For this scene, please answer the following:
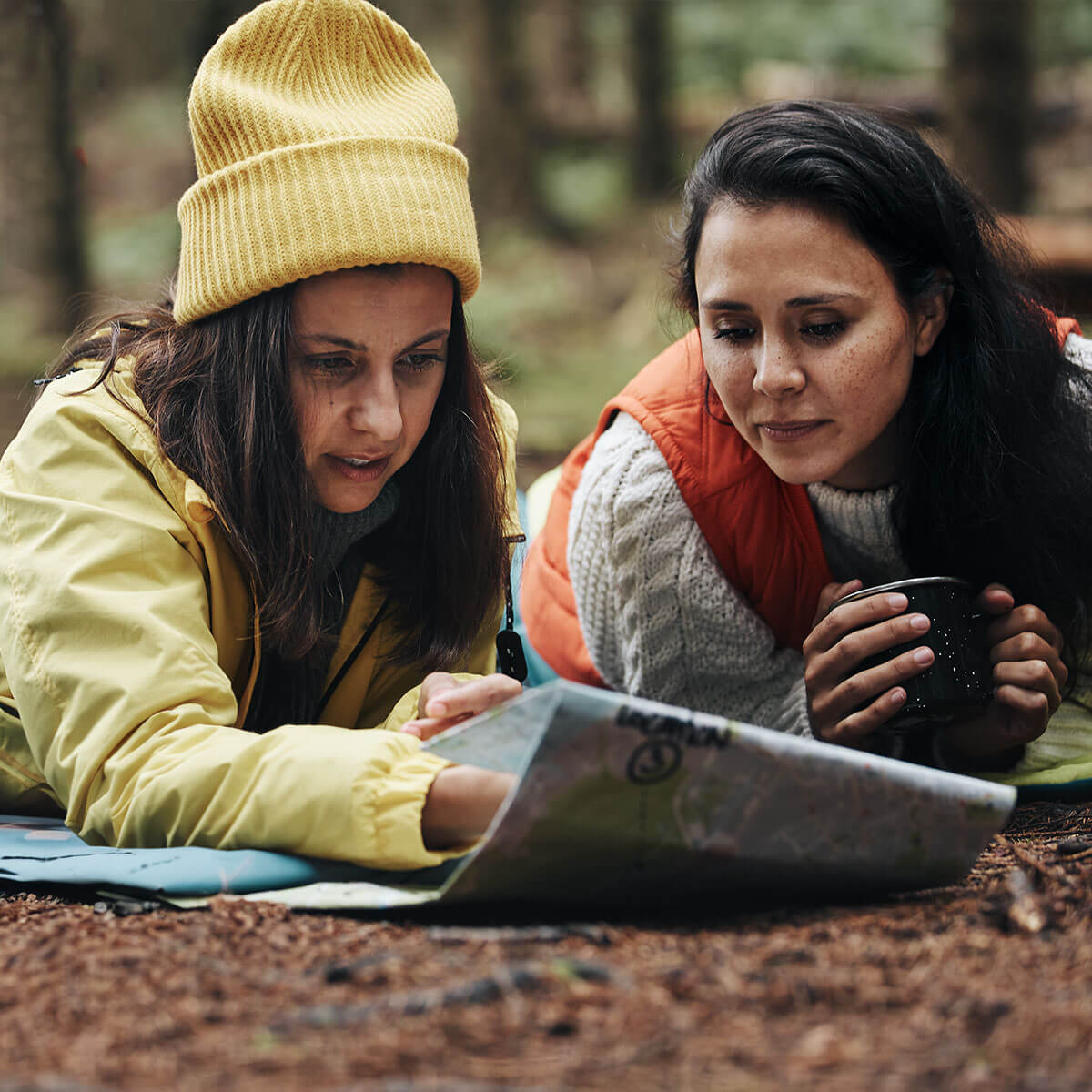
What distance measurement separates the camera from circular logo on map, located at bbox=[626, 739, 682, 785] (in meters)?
1.59

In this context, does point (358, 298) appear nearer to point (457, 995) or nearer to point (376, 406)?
point (376, 406)

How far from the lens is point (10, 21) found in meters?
5.49

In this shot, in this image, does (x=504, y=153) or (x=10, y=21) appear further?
(x=504, y=153)

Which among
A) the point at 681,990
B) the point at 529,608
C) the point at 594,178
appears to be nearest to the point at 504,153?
the point at 594,178

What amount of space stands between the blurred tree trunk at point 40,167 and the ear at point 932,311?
3675 mm

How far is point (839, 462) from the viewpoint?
2.50 m

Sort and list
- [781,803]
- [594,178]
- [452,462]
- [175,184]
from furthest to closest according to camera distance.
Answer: [175,184], [594,178], [452,462], [781,803]

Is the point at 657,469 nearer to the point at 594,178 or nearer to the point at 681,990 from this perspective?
the point at 681,990

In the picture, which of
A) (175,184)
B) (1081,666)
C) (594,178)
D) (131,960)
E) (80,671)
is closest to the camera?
(131,960)

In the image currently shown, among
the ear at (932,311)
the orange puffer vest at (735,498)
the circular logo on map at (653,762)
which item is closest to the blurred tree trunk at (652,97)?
the orange puffer vest at (735,498)

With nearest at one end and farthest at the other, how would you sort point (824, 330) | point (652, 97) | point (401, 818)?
point (401, 818)
point (824, 330)
point (652, 97)

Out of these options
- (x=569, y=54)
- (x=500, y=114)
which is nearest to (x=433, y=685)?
(x=500, y=114)

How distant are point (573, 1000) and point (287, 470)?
128 cm

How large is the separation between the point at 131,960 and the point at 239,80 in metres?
1.60
